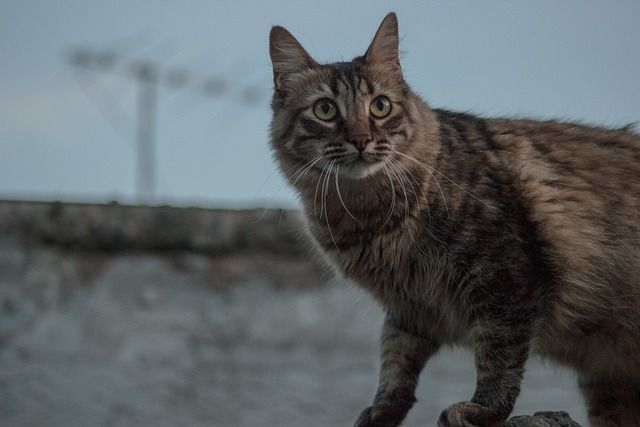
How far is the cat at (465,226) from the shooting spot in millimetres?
2826

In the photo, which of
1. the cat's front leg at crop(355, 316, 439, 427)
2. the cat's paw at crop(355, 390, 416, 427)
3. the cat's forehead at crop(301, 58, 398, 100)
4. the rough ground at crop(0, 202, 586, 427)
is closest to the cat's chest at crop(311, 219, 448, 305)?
the cat's front leg at crop(355, 316, 439, 427)

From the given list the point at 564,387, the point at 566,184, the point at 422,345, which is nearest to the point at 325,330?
the point at 564,387

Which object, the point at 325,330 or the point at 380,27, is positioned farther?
the point at 325,330

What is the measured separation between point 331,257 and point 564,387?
251cm

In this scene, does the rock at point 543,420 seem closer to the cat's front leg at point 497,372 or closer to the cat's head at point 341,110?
the cat's front leg at point 497,372

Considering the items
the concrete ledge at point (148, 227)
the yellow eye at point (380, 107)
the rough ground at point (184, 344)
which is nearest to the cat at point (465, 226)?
the yellow eye at point (380, 107)

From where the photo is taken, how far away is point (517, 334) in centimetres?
280

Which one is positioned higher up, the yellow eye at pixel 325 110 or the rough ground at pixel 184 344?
the yellow eye at pixel 325 110

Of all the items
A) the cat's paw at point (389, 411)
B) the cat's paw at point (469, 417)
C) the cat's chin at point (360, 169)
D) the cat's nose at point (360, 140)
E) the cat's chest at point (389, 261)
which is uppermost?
the cat's nose at point (360, 140)

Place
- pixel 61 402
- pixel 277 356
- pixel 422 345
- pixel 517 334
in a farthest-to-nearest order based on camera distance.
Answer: pixel 277 356 < pixel 61 402 < pixel 422 345 < pixel 517 334

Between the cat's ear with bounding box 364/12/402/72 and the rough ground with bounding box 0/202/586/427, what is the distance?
1782 millimetres

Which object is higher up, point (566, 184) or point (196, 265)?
point (566, 184)

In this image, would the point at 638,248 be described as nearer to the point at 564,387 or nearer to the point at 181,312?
the point at 564,387

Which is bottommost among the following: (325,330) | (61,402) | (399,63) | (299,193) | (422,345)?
(61,402)
